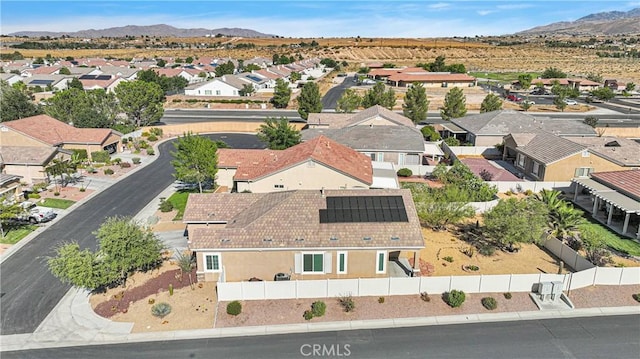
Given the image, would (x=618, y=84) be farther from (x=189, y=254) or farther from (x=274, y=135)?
(x=189, y=254)

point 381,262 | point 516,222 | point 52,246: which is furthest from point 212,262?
point 516,222

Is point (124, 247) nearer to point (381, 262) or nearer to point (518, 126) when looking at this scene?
point (381, 262)

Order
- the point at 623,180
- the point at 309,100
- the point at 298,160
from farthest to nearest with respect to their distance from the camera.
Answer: the point at 309,100 → the point at 623,180 → the point at 298,160

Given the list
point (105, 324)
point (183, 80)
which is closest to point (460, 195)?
point (105, 324)

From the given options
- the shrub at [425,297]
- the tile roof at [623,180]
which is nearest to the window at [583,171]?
the tile roof at [623,180]

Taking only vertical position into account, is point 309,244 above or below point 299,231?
below

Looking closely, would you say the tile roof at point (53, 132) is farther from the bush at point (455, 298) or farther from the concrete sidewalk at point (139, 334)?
the bush at point (455, 298)

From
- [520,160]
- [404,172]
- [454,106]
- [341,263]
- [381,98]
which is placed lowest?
[341,263]
